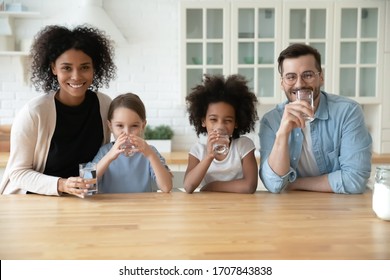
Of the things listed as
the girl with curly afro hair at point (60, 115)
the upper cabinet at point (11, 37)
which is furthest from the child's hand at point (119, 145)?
the upper cabinet at point (11, 37)

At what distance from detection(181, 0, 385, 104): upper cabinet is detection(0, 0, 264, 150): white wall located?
32cm

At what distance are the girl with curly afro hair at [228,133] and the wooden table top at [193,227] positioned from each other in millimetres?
80

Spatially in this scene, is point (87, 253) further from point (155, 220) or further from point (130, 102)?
point (130, 102)

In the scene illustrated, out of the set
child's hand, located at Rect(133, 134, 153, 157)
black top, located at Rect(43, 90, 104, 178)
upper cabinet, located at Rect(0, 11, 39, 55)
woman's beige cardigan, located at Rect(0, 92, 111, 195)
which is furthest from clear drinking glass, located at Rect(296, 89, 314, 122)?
upper cabinet, located at Rect(0, 11, 39, 55)

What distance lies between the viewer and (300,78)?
2.03m

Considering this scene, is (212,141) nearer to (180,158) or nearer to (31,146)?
(31,146)

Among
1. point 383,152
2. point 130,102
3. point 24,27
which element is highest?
point 24,27

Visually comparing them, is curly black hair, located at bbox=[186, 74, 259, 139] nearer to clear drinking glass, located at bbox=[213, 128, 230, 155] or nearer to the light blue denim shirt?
the light blue denim shirt

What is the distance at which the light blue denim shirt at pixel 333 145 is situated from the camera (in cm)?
197

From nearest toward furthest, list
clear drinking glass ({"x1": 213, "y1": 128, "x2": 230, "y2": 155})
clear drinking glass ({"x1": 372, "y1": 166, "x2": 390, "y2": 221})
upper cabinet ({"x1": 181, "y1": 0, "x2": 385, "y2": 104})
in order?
clear drinking glass ({"x1": 372, "y1": 166, "x2": 390, "y2": 221})
clear drinking glass ({"x1": 213, "y1": 128, "x2": 230, "y2": 155})
upper cabinet ({"x1": 181, "y1": 0, "x2": 385, "y2": 104})

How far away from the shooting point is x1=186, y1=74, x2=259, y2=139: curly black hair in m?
2.20

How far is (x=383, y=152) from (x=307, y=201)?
103 inches

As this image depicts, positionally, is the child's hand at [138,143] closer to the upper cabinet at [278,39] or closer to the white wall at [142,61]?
the upper cabinet at [278,39]
